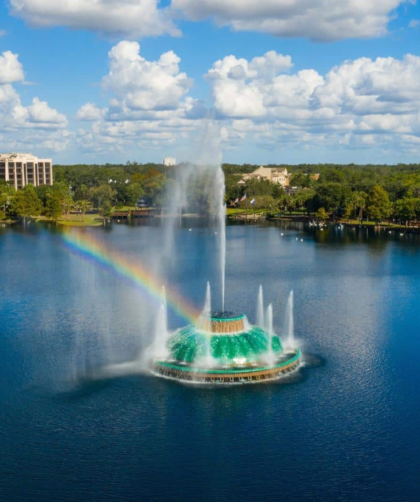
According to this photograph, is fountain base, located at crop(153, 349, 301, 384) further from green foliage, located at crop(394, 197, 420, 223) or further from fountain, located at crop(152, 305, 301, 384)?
green foliage, located at crop(394, 197, 420, 223)

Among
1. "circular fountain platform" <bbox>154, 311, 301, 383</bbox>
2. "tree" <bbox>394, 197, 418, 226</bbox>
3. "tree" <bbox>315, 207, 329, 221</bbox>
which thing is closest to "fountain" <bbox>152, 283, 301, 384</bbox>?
"circular fountain platform" <bbox>154, 311, 301, 383</bbox>

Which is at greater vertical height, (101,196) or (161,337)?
(101,196)

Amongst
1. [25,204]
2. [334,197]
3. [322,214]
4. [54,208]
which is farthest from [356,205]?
[25,204]

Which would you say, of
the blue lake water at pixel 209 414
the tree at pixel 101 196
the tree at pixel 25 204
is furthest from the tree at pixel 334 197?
the blue lake water at pixel 209 414

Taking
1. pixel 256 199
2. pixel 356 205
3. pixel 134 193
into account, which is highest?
pixel 134 193

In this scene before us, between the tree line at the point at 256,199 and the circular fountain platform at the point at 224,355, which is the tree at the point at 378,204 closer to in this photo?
the tree line at the point at 256,199

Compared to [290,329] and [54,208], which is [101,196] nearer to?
[54,208]

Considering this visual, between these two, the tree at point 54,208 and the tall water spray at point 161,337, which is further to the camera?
the tree at point 54,208

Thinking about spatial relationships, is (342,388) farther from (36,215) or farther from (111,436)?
(36,215)
